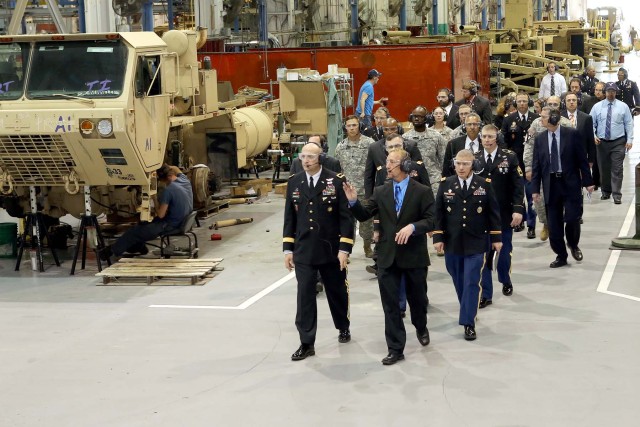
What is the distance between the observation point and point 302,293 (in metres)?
9.34

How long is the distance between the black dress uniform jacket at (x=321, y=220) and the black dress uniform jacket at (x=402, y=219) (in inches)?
10.0

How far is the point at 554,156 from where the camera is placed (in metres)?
12.7

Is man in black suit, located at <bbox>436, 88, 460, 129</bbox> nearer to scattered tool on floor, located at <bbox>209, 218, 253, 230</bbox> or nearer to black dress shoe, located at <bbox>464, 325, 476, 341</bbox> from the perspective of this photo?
scattered tool on floor, located at <bbox>209, 218, 253, 230</bbox>

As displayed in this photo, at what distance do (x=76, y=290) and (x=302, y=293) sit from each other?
405 cm

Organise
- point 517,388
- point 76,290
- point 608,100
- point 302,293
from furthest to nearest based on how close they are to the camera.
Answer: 1. point 608,100
2. point 76,290
3. point 302,293
4. point 517,388

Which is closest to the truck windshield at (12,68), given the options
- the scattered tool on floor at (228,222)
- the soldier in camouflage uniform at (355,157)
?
the soldier in camouflage uniform at (355,157)

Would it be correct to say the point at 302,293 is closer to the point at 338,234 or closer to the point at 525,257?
the point at 338,234

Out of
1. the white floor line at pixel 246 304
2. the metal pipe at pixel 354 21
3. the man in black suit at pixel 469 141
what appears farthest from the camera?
the metal pipe at pixel 354 21

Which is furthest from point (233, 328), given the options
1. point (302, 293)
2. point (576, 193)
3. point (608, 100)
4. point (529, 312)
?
point (608, 100)

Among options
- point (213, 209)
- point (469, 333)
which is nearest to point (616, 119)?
point (213, 209)

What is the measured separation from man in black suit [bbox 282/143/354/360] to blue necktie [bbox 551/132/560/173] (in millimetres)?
4052

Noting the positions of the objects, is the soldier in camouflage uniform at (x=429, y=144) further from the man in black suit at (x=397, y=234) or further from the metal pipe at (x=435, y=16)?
the metal pipe at (x=435, y=16)

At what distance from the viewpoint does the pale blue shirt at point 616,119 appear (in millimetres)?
16938

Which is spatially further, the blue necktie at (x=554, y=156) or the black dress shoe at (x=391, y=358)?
the blue necktie at (x=554, y=156)
